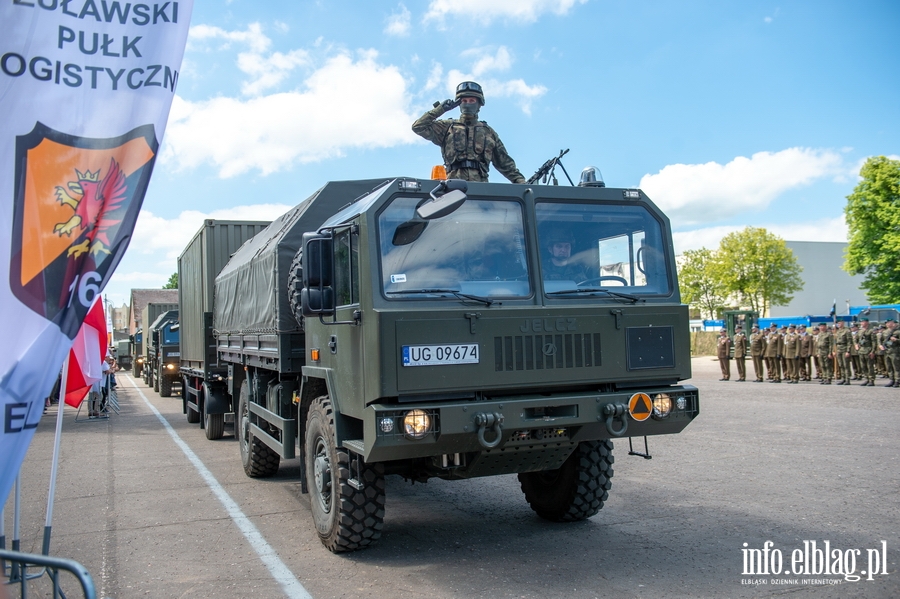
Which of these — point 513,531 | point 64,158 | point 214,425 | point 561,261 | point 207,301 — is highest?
point 64,158

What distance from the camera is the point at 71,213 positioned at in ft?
9.86

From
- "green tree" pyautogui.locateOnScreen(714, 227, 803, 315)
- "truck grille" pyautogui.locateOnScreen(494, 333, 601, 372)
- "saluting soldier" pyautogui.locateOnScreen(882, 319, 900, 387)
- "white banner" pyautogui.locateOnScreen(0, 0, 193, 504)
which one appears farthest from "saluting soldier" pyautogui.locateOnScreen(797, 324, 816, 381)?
"green tree" pyautogui.locateOnScreen(714, 227, 803, 315)

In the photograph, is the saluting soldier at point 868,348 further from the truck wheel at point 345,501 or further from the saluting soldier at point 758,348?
the truck wheel at point 345,501

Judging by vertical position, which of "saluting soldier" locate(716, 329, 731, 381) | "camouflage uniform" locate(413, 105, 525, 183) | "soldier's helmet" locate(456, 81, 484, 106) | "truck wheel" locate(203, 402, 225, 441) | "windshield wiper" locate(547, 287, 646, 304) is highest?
"soldier's helmet" locate(456, 81, 484, 106)

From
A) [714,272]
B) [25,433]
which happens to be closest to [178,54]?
[25,433]

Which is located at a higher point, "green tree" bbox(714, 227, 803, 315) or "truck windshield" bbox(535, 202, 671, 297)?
"green tree" bbox(714, 227, 803, 315)

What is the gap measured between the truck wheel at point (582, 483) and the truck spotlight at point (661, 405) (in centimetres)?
92

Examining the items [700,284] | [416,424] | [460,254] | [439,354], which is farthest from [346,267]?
[700,284]

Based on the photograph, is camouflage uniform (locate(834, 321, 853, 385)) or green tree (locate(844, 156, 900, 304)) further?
green tree (locate(844, 156, 900, 304))

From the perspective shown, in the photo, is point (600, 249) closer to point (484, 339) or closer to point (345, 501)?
point (484, 339)

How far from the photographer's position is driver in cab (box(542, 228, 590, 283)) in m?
5.31

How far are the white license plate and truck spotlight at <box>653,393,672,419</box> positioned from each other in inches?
56.8

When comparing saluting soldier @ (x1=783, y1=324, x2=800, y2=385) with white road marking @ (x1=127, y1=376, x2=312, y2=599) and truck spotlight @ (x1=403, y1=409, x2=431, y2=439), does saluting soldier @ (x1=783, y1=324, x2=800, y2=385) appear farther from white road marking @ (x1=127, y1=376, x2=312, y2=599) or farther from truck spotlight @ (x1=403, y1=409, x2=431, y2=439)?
truck spotlight @ (x1=403, y1=409, x2=431, y2=439)

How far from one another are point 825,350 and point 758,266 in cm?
3756
